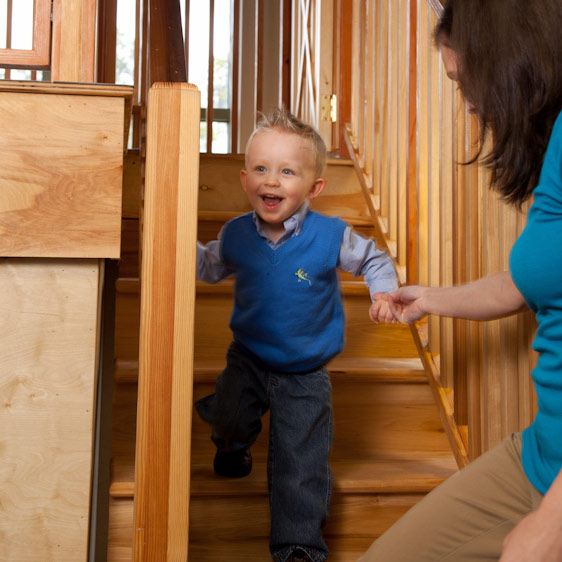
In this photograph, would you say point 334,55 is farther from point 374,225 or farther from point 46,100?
point 46,100

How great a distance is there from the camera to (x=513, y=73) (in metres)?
0.91

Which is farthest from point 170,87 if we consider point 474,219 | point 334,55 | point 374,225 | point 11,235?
point 334,55

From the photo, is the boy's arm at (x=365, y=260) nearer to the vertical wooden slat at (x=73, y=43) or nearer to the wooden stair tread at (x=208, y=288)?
the wooden stair tread at (x=208, y=288)

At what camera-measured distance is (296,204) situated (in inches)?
68.4

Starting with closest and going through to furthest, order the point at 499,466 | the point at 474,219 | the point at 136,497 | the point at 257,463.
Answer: the point at 499,466 → the point at 136,497 → the point at 474,219 → the point at 257,463

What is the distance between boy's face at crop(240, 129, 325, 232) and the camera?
1708 millimetres

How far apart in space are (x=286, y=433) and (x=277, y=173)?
2.03 ft

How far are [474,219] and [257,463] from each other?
2.69ft

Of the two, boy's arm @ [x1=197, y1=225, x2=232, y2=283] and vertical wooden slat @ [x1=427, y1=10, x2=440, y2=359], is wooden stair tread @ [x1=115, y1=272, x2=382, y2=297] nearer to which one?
boy's arm @ [x1=197, y1=225, x2=232, y2=283]

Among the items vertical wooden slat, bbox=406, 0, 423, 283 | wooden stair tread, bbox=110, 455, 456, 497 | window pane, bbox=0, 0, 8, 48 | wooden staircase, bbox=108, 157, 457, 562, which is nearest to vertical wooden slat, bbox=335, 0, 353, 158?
wooden staircase, bbox=108, 157, 457, 562

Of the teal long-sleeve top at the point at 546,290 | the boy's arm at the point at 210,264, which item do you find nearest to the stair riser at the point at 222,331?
the boy's arm at the point at 210,264

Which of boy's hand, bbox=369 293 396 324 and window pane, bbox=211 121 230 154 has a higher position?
window pane, bbox=211 121 230 154

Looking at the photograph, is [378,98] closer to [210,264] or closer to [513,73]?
[210,264]

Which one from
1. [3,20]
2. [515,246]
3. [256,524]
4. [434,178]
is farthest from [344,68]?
[3,20]
